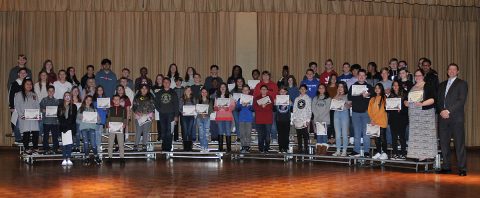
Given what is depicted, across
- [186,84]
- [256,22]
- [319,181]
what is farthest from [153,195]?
[256,22]

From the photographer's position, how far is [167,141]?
50.4 ft

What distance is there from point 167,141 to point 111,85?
212 centimetres

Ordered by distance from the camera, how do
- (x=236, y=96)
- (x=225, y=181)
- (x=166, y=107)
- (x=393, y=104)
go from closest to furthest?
(x=225, y=181), (x=393, y=104), (x=166, y=107), (x=236, y=96)

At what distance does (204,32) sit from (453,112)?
9.11m

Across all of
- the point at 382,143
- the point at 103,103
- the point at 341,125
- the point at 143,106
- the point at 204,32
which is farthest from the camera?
the point at 204,32

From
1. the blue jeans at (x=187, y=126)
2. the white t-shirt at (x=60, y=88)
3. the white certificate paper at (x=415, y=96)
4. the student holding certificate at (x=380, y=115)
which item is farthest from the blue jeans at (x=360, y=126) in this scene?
the white t-shirt at (x=60, y=88)

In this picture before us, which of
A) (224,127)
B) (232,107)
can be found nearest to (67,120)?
(224,127)

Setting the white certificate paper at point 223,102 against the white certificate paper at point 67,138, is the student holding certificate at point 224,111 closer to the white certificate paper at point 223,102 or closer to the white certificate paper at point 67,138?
the white certificate paper at point 223,102

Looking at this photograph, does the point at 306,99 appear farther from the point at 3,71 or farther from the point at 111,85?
the point at 3,71

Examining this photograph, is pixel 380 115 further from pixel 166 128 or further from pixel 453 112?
pixel 166 128

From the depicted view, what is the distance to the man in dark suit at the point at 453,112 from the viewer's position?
12.0m

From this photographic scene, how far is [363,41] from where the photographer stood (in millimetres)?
19953

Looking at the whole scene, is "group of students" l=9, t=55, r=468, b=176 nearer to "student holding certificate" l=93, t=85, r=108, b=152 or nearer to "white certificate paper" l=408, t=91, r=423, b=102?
"student holding certificate" l=93, t=85, r=108, b=152

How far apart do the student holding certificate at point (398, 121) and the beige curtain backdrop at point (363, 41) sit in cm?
652
